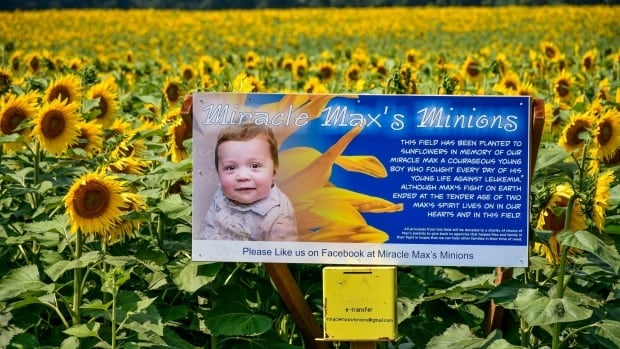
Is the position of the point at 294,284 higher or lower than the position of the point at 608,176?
lower

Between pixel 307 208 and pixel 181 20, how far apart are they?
84.5 ft

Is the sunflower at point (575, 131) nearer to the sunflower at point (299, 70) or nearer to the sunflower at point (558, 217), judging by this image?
the sunflower at point (558, 217)

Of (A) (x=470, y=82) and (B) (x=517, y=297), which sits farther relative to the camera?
(A) (x=470, y=82)

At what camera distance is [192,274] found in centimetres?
338

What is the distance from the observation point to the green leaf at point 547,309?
2895 millimetres

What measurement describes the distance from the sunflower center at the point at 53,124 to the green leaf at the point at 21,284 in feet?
2.71

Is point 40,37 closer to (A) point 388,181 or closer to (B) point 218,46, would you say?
(B) point 218,46

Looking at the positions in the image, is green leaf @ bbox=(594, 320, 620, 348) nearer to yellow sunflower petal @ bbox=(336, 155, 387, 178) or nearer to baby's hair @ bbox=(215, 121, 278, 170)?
yellow sunflower petal @ bbox=(336, 155, 387, 178)

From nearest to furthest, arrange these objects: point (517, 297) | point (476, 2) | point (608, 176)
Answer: point (517, 297) → point (608, 176) → point (476, 2)

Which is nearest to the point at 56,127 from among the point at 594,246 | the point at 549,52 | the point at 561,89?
the point at 594,246

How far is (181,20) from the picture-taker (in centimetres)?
2836

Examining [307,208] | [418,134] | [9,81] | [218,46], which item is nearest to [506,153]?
[418,134]

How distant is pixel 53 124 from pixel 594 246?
7.35 feet

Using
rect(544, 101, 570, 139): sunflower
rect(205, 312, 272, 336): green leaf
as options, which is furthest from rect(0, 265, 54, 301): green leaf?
rect(544, 101, 570, 139): sunflower
